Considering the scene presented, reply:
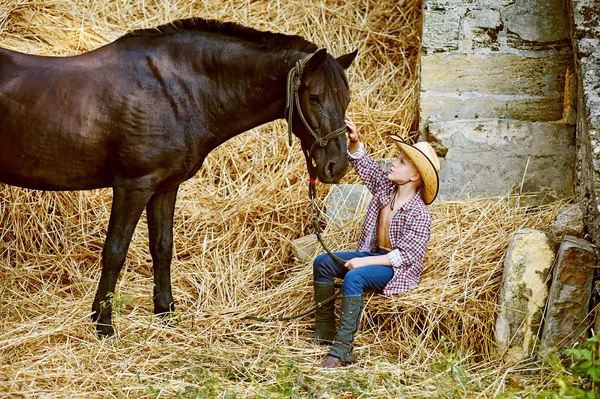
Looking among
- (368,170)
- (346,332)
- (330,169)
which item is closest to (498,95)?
(368,170)

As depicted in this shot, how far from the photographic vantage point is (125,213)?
425 cm

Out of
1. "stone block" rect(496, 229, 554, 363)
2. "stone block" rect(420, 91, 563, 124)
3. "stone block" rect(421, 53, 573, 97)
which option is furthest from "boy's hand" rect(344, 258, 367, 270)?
"stone block" rect(421, 53, 573, 97)

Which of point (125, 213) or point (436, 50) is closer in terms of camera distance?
point (125, 213)

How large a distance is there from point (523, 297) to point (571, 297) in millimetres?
251

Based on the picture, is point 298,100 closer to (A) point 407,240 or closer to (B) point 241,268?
(A) point 407,240

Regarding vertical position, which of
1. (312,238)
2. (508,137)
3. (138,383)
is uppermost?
(508,137)

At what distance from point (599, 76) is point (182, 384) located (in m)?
2.76

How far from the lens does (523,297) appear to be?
4059 mm

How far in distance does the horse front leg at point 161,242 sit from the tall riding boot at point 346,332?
1149 millimetres

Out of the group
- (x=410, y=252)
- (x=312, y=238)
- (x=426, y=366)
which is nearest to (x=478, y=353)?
(x=426, y=366)

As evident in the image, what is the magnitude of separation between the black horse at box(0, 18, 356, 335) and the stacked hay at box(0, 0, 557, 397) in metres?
0.53

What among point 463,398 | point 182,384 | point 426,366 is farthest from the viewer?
point 426,366

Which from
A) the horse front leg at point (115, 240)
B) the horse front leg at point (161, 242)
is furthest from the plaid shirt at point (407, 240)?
the horse front leg at point (115, 240)

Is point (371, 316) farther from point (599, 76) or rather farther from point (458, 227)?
point (599, 76)
